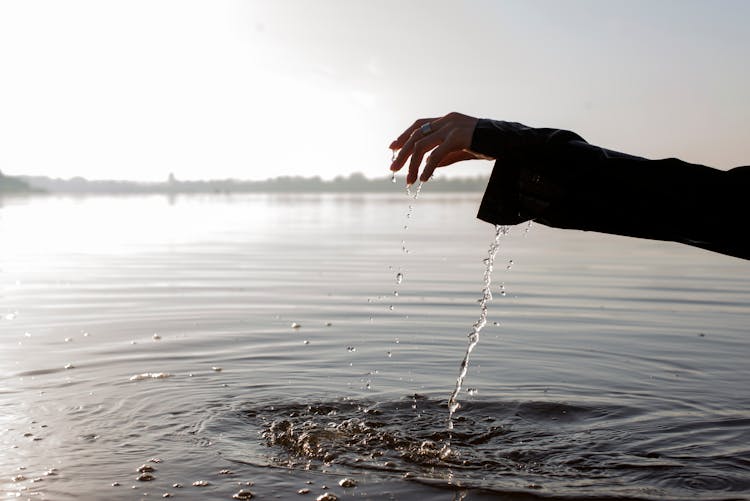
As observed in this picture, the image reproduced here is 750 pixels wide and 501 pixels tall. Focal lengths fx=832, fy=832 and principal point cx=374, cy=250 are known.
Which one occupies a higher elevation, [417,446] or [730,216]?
[730,216]

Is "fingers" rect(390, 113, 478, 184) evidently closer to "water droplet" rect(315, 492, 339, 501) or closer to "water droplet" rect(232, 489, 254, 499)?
"water droplet" rect(315, 492, 339, 501)

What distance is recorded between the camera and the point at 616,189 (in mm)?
2543

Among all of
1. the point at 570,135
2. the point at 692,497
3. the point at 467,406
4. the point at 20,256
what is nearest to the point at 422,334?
the point at 467,406

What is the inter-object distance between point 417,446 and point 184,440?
4.86ft

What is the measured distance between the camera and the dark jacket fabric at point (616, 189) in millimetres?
2488

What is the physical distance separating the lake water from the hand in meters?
2.03

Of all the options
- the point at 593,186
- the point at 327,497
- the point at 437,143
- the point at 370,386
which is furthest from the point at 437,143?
the point at 370,386

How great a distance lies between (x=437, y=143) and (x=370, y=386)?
15.1ft

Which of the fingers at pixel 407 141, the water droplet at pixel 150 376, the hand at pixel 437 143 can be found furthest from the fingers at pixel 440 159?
the water droplet at pixel 150 376

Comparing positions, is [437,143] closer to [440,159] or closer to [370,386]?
[440,159]

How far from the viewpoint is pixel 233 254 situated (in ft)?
70.0

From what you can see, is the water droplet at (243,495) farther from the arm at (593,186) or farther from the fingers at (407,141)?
the arm at (593,186)

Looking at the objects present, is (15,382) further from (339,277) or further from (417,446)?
(339,277)

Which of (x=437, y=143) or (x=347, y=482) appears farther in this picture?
(x=347, y=482)
